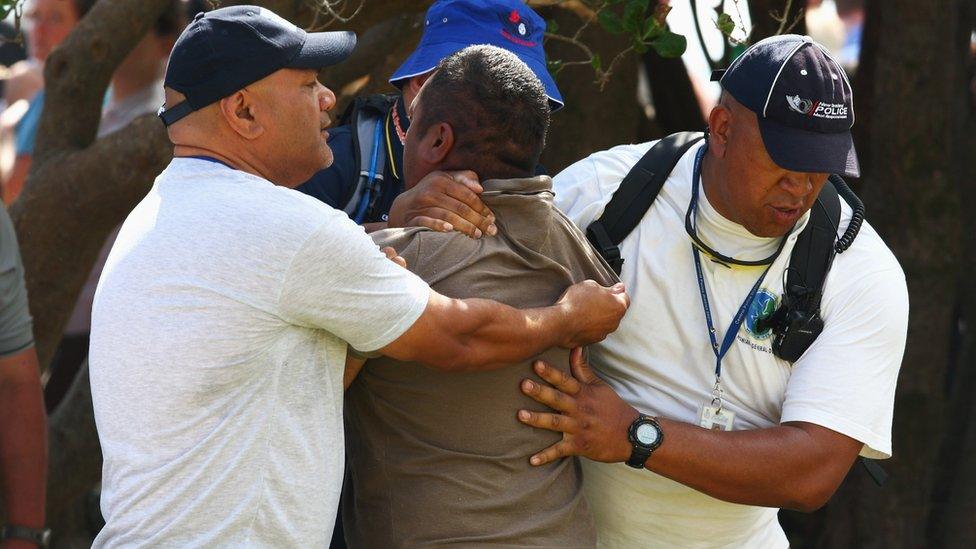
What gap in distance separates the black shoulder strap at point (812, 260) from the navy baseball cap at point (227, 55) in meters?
1.33

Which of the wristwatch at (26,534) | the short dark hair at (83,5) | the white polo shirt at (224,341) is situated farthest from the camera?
the short dark hair at (83,5)

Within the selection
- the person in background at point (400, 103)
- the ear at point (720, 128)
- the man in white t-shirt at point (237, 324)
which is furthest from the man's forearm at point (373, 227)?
the ear at point (720, 128)

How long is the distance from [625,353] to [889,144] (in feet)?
8.61

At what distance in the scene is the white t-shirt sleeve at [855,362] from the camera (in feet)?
10.4

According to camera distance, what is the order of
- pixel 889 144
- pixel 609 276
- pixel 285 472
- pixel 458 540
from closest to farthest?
pixel 285 472 < pixel 458 540 < pixel 609 276 < pixel 889 144

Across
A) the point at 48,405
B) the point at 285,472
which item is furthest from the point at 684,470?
the point at 48,405

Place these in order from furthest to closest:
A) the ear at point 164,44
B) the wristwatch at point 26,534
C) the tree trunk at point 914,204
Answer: the ear at point 164,44, the tree trunk at point 914,204, the wristwatch at point 26,534

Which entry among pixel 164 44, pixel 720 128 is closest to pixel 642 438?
pixel 720 128

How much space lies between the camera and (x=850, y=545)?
5.67 metres

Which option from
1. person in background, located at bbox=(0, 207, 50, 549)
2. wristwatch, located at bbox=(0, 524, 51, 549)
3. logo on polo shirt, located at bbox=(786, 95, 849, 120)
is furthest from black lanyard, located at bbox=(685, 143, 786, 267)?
wristwatch, located at bbox=(0, 524, 51, 549)

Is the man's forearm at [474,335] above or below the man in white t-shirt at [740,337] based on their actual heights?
above

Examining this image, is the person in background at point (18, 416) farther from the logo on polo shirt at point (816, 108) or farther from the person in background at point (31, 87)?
the logo on polo shirt at point (816, 108)

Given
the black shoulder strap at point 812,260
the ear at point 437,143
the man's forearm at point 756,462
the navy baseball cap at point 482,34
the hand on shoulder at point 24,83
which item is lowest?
the hand on shoulder at point 24,83

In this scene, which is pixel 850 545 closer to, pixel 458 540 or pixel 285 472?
pixel 458 540
